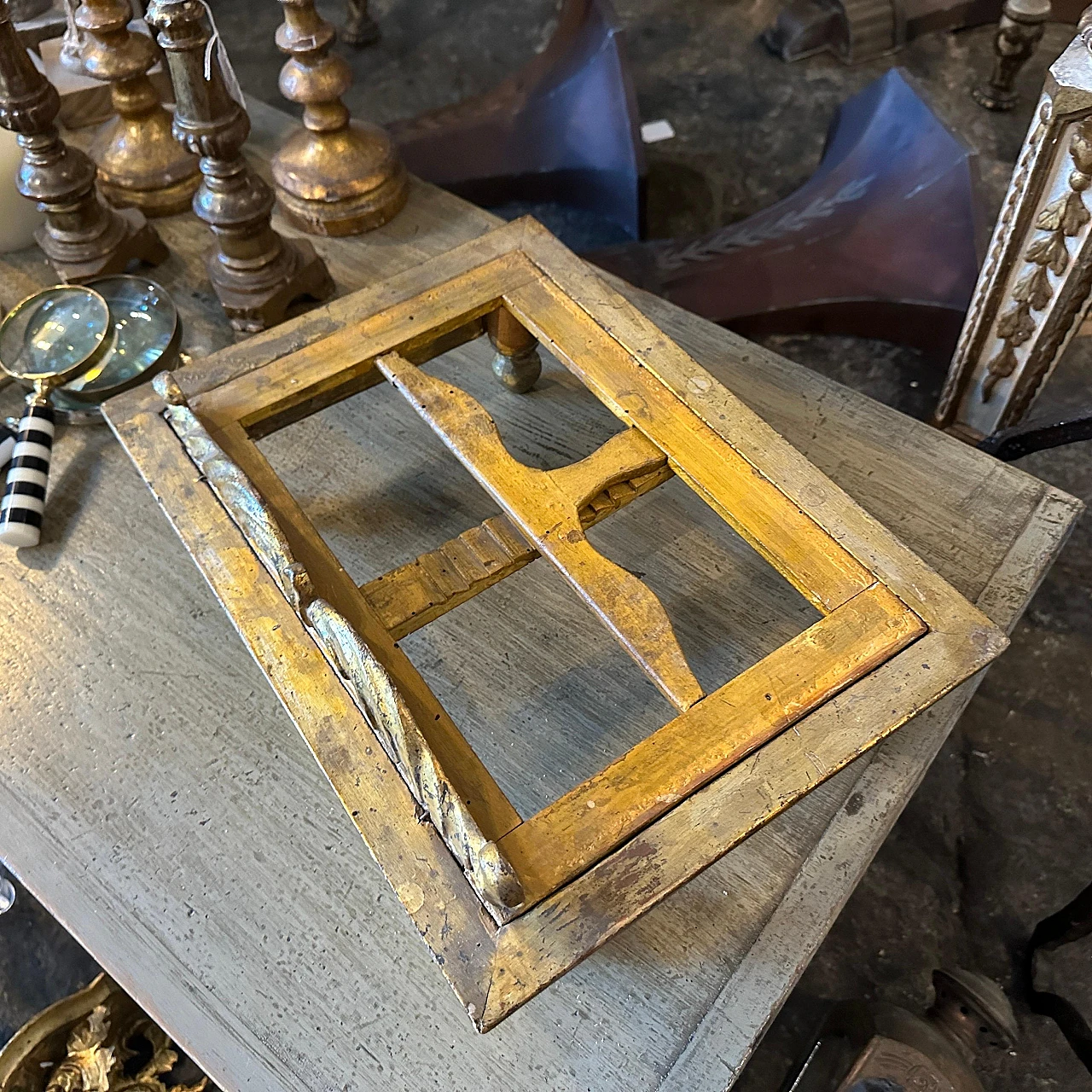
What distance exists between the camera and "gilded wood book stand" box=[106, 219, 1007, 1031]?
2.24 ft

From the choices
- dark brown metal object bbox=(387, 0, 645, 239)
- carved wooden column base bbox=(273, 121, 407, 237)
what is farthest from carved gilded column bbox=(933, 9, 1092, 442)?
carved wooden column base bbox=(273, 121, 407, 237)

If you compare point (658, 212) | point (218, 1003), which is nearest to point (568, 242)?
point (658, 212)

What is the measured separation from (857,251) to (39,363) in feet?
4.11

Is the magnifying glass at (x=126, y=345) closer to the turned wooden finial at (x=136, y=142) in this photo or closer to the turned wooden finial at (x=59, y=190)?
the turned wooden finial at (x=59, y=190)

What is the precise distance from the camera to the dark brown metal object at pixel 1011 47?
1.80 m

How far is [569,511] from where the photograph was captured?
868mm

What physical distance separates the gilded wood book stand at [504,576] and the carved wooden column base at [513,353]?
0.13 feet

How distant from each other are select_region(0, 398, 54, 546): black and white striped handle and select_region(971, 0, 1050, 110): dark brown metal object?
73.2 inches

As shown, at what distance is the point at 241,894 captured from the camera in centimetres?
90

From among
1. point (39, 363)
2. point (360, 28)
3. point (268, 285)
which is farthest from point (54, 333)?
point (360, 28)

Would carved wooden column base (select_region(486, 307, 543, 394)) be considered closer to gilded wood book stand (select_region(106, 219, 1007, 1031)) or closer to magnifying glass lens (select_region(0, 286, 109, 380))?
gilded wood book stand (select_region(106, 219, 1007, 1031))

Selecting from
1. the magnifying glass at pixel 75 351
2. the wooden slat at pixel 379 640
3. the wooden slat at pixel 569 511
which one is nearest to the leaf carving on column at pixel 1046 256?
the wooden slat at pixel 569 511

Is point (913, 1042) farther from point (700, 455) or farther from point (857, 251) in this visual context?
point (857, 251)

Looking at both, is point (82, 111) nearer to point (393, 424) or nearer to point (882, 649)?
point (393, 424)
